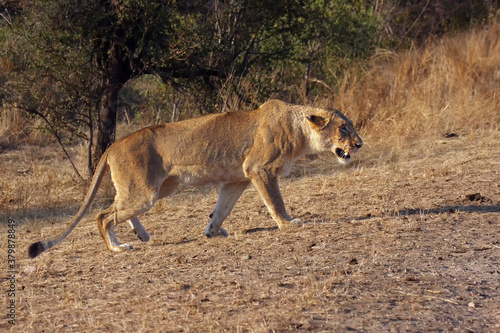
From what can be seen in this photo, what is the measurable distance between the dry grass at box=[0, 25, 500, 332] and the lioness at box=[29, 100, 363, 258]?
1.17ft

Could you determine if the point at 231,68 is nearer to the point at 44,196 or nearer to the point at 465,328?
the point at 44,196

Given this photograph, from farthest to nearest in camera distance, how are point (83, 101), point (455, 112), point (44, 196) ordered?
point (455, 112) → point (83, 101) → point (44, 196)

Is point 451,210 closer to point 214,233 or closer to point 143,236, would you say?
point 214,233

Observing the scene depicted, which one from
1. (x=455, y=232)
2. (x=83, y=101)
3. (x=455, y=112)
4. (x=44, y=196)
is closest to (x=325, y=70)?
(x=455, y=112)

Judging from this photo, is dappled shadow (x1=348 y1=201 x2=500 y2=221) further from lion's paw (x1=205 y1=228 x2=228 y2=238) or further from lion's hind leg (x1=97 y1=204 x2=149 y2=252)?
lion's hind leg (x1=97 y1=204 x2=149 y2=252)

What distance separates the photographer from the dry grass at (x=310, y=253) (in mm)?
4406

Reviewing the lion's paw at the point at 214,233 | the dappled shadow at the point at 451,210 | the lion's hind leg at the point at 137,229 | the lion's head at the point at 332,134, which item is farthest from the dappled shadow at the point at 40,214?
the dappled shadow at the point at 451,210

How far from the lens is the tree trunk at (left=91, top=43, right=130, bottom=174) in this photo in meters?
9.89

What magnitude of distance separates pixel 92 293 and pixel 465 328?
2.51 meters

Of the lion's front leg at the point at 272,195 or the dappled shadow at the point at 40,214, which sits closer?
the lion's front leg at the point at 272,195

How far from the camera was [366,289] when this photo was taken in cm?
471

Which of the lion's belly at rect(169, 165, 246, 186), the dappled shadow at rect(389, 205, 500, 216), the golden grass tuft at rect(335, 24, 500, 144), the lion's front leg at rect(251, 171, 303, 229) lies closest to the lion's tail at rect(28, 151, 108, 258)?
the lion's belly at rect(169, 165, 246, 186)

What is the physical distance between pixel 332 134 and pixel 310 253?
1.38 m

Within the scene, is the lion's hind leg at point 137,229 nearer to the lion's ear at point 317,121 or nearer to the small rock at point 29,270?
the small rock at point 29,270
